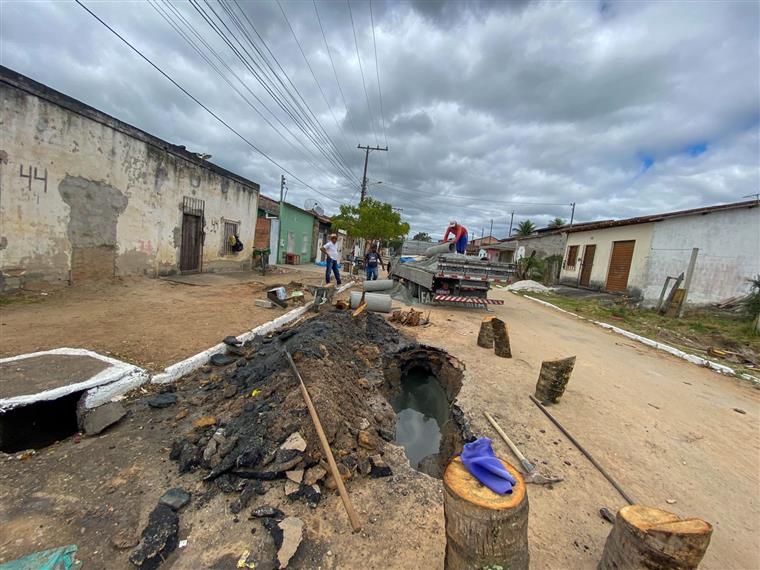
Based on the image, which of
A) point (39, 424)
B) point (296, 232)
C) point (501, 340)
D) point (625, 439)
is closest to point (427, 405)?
point (501, 340)

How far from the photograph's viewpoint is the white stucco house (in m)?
9.56

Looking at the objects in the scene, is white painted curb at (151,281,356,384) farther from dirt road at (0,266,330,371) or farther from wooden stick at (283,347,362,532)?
wooden stick at (283,347,362,532)

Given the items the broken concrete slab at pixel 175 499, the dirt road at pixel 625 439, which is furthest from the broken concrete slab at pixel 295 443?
the dirt road at pixel 625 439

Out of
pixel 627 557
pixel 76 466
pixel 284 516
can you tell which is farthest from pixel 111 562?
pixel 627 557

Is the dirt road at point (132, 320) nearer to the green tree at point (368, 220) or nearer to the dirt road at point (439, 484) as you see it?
the dirt road at point (439, 484)

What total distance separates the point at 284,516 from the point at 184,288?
8.10m

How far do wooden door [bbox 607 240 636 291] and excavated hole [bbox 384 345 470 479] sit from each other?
40.9 ft

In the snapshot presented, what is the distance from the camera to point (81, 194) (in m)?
7.11

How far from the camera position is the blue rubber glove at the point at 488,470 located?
1.60 m

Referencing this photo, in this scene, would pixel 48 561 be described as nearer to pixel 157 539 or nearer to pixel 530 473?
pixel 157 539

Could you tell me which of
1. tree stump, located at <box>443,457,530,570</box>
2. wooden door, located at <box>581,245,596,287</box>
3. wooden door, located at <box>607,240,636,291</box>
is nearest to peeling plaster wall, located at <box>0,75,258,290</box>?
tree stump, located at <box>443,457,530,570</box>

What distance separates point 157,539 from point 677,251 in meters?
15.2

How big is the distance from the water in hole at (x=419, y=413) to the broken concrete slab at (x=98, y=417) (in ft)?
8.79

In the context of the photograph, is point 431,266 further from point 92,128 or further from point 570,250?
point 570,250
